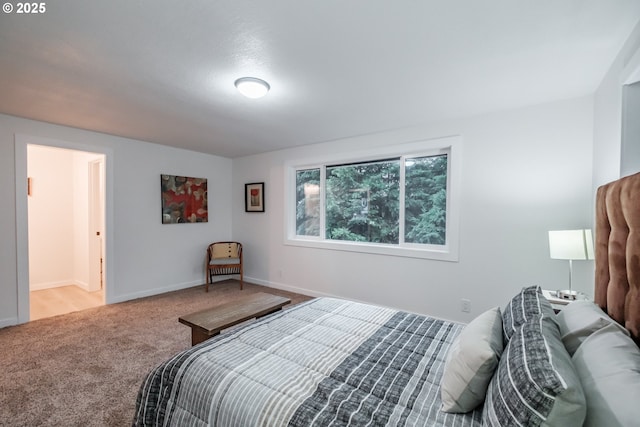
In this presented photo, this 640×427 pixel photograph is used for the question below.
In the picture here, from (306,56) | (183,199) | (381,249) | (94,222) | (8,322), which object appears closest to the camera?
(306,56)

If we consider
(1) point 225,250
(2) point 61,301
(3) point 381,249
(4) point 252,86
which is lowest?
(2) point 61,301

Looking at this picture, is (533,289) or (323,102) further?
(323,102)

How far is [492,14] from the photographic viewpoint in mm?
1467

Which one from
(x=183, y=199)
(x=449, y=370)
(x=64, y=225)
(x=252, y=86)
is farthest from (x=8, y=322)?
(x=449, y=370)

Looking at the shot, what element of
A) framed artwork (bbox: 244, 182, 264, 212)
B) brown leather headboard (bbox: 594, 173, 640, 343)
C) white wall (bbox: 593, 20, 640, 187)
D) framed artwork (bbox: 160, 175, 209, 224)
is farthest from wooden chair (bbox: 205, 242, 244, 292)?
white wall (bbox: 593, 20, 640, 187)

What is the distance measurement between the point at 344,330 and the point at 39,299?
477 cm

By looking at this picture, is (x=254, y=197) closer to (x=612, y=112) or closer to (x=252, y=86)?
(x=252, y=86)

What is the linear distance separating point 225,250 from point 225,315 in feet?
9.16

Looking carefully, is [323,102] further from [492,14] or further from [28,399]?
[28,399]

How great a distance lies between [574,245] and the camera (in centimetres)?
208

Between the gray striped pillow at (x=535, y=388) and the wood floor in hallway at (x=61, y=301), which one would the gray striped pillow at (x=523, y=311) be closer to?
the gray striped pillow at (x=535, y=388)

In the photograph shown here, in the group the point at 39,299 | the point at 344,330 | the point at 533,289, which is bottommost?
the point at 39,299

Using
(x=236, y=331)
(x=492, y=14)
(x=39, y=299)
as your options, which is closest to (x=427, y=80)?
(x=492, y=14)

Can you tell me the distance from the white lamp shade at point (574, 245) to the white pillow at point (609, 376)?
1206 millimetres
